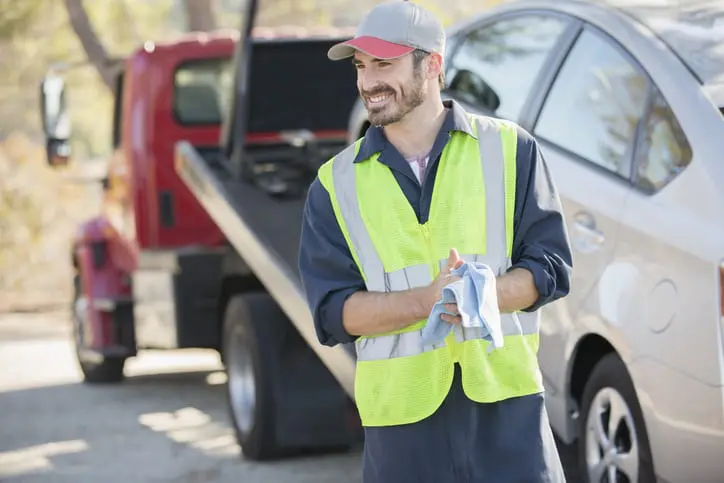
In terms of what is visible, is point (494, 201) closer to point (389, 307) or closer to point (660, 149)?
point (389, 307)

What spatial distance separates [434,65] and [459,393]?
0.76 metres

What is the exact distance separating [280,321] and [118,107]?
348 centimetres

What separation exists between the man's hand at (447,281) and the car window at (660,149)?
1848 millimetres

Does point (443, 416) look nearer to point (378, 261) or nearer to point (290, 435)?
point (378, 261)

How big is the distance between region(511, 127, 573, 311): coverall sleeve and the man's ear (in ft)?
0.82

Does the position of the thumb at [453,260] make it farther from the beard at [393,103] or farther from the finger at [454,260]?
the beard at [393,103]

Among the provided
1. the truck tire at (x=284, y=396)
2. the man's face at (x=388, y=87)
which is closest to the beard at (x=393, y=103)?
the man's face at (x=388, y=87)

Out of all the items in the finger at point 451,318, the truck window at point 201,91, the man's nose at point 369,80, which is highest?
the man's nose at point 369,80

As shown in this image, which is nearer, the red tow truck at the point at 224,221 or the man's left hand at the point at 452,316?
the man's left hand at the point at 452,316

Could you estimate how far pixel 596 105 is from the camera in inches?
227

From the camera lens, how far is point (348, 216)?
3756 millimetres

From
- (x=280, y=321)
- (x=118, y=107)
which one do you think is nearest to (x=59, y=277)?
(x=118, y=107)

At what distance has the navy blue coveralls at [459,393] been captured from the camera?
12.0ft

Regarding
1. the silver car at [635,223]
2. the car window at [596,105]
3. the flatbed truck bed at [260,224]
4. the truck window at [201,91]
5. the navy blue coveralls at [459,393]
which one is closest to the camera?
the navy blue coveralls at [459,393]
